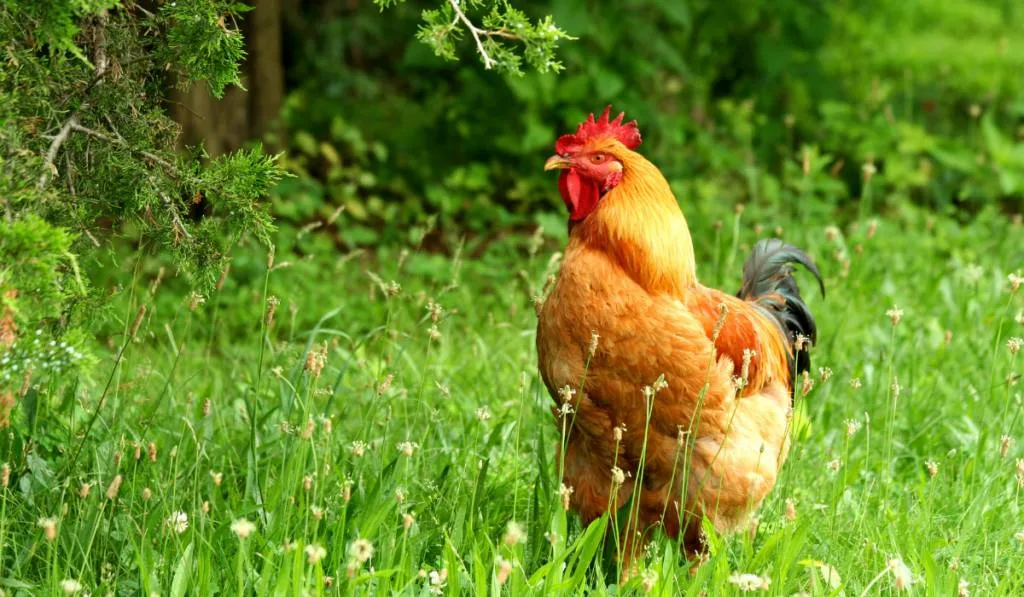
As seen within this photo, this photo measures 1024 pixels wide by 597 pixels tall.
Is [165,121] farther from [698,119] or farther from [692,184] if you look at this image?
[698,119]

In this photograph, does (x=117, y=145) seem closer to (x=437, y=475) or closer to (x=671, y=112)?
(x=437, y=475)

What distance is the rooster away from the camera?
344cm

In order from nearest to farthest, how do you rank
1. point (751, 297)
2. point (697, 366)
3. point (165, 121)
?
point (165, 121) → point (697, 366) → point (751, 297)

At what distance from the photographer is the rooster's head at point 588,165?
11.9ft

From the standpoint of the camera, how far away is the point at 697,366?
3.48 meters

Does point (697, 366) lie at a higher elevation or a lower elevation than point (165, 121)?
lower

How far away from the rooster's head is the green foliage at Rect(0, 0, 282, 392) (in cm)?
93

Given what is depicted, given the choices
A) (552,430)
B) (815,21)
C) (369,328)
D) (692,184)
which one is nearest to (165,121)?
(552,430)

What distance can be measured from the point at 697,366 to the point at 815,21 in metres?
5.20

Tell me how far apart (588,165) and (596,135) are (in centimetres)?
11

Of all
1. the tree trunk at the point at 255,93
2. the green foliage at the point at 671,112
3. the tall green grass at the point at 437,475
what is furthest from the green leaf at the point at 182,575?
the tree trunk at the point at 255,93

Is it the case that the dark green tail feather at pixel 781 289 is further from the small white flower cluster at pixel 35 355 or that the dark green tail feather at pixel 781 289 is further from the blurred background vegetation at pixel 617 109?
the small white flower cluster at pixel 35 355

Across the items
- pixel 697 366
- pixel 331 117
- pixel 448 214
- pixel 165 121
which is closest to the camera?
pixel 165 121

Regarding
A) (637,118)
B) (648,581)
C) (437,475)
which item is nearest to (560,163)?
(437,475)
